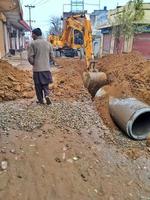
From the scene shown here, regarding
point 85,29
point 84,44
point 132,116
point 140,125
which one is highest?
point 85,29

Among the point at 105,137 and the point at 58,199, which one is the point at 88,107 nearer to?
the point at 105,137

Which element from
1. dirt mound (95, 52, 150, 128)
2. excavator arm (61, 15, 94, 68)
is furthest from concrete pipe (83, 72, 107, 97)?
excavator arm (61, 15, 94, 68)

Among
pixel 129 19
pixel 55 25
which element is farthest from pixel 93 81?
pixel 55 25

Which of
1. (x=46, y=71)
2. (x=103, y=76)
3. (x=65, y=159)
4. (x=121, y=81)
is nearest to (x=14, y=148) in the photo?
(x=65, y=159)

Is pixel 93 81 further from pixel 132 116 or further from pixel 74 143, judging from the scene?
pixel 74 143

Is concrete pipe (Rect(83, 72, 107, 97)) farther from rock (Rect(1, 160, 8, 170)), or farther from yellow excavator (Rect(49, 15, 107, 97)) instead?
rock (Rect(1, 160, 8, 170))

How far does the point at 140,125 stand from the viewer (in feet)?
16.7

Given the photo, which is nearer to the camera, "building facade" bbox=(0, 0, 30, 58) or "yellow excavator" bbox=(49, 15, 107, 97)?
"yellow excavator" bbox=(49, 15, 107, 97)

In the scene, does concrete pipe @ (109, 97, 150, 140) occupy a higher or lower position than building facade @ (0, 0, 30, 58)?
lower

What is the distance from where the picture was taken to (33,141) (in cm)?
378

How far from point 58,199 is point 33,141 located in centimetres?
121

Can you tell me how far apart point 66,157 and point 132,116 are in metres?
1.78

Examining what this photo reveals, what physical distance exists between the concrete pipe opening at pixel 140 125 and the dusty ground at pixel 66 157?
0.70 feet

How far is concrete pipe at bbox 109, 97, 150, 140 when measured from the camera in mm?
4613
